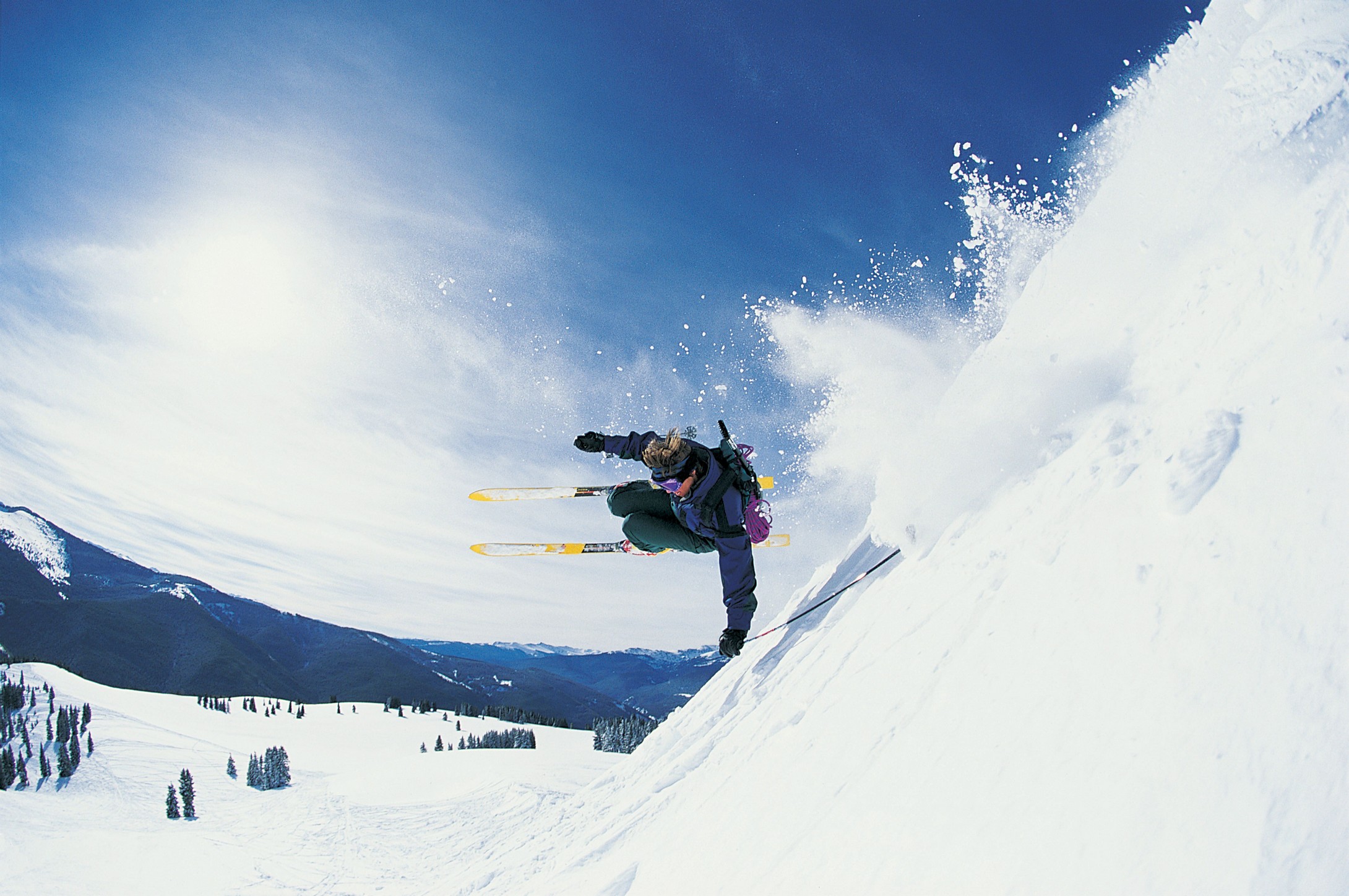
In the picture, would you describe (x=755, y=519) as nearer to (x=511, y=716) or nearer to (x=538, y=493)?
(x=538, y=493)

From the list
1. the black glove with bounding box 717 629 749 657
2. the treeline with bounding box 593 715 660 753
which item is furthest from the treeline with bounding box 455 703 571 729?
the black glove with bounding box 717 629 749 657

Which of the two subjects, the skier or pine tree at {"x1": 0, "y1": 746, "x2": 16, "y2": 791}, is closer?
the skier

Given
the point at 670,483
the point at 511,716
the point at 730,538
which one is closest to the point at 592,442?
the point at 670,483

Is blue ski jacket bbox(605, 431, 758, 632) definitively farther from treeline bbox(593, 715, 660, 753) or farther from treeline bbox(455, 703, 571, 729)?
treeline bbox(455, 703, 571, 729)

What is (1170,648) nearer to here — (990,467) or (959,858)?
(959,858)

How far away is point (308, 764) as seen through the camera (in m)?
85.4

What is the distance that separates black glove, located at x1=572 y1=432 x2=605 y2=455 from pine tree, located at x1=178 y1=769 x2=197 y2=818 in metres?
69.8

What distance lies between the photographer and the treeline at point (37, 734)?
79.2 metres

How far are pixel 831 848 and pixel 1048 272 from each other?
7611mm

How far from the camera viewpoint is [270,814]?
43250 millimetres

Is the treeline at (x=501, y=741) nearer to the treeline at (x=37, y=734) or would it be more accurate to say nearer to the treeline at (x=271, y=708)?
the treeline at (x=37, y=734)

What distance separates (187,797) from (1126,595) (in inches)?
3183

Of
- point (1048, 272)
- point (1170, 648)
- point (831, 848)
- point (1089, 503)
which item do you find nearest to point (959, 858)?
point (831, 848)

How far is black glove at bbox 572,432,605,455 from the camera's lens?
9039 millimetres
